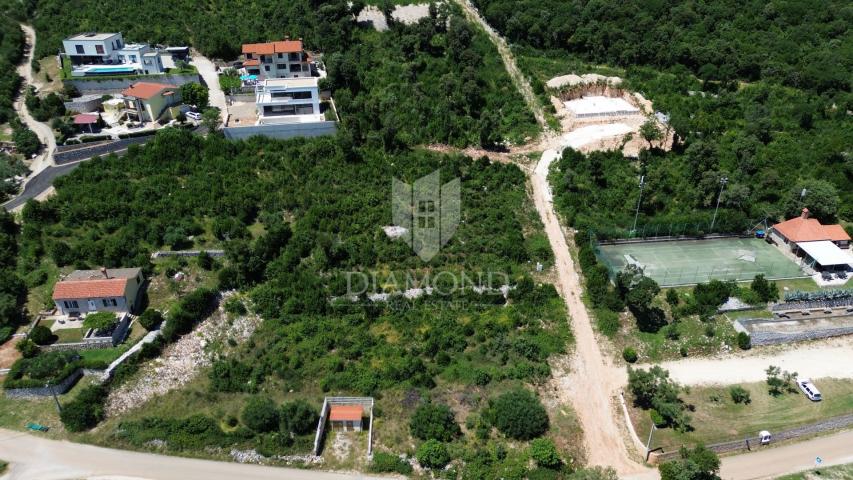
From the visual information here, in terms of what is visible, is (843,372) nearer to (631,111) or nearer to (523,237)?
(523,237)

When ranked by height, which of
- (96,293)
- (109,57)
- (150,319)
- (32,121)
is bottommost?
(150,319)

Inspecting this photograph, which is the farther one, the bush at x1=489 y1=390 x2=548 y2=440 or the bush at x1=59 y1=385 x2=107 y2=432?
the bush at x1=59 y1=385 x2=107 y2=432

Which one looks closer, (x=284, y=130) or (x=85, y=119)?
(x=284, y=130)

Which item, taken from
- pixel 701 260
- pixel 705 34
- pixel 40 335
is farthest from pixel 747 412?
pixel 705 34

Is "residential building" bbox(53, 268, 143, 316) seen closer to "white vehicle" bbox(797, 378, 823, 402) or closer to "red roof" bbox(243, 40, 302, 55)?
"red roof" bbox(243, 40, 302, 55)

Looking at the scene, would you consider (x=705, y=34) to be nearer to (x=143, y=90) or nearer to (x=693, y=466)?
(x=693, y=466)

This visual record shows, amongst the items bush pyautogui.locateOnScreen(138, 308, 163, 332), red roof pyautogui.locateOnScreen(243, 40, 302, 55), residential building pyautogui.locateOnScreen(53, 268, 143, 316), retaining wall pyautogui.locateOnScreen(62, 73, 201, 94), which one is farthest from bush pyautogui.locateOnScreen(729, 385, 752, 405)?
retaining wall pyautogui.locateOnScreen(62, 73, 201, 94)
